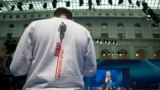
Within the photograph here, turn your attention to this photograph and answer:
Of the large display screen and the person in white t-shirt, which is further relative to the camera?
the large display screen

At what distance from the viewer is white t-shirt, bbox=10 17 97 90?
5.98ft

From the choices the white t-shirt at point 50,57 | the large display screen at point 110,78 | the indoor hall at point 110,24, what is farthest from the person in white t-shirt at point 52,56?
the indoor hall at point 110,24

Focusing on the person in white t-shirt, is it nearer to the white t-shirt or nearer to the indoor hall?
the white t-shirt

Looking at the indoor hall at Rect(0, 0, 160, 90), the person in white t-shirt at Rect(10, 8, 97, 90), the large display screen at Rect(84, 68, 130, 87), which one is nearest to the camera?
the person in white t-shirt at Rect(10, 8, 97, 90)

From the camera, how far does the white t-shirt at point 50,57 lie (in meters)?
1.82

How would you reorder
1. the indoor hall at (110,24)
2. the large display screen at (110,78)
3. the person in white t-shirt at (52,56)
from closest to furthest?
the person in white t-shirt at (52,56) → the large display screen at (110,78) → the indoor hall at (110,24)

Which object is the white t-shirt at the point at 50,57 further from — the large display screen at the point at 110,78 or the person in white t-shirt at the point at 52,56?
the large display screen at the point at 110,78

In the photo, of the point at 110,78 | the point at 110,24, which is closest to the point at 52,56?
the point at 110,78

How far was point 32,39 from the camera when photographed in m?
1.98

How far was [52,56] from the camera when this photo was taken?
6.25ft

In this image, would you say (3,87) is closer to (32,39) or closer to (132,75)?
(32,39)

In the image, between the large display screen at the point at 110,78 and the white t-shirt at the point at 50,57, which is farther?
the large display screen at the point at 110,78

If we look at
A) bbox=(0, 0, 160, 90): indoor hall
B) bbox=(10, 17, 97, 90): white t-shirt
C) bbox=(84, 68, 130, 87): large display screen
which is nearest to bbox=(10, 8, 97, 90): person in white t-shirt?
bbox=(10, 17, 97, 90): white t-shirt

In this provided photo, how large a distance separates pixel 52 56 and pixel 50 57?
0.02m
